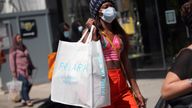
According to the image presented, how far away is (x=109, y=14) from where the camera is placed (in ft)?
14.6

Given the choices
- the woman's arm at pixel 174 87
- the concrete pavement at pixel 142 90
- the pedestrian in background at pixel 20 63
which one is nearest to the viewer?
the woman's arm at pixel 174 87

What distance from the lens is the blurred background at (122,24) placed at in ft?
39.4

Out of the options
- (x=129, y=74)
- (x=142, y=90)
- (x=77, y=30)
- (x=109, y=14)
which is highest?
(x=109, y=14)

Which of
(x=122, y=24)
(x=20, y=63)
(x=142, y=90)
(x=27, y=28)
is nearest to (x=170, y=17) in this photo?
(x=122, y=24)

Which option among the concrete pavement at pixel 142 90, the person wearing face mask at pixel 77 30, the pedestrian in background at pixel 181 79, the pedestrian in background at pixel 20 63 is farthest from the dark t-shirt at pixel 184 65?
the person wearing face mask at pixel 77 30

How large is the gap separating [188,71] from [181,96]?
5.4 inches

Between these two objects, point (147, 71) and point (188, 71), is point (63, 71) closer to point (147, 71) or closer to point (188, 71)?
point (188, 71)

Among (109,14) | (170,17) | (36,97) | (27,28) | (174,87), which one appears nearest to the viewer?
(174,87)

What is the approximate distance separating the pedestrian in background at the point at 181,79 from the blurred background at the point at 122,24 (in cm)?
834

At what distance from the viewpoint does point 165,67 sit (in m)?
12.1

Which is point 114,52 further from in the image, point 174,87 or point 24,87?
point 24,87

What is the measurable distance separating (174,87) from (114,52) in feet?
5.68

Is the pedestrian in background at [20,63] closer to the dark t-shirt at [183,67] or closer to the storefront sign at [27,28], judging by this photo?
the storefront sign at [27,28]

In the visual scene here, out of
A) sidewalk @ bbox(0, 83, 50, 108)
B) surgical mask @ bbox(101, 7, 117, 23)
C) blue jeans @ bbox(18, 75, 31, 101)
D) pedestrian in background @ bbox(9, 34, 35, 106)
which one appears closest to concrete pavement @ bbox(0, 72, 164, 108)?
sidewalk @ bbox(0, 83, 50, 108)
